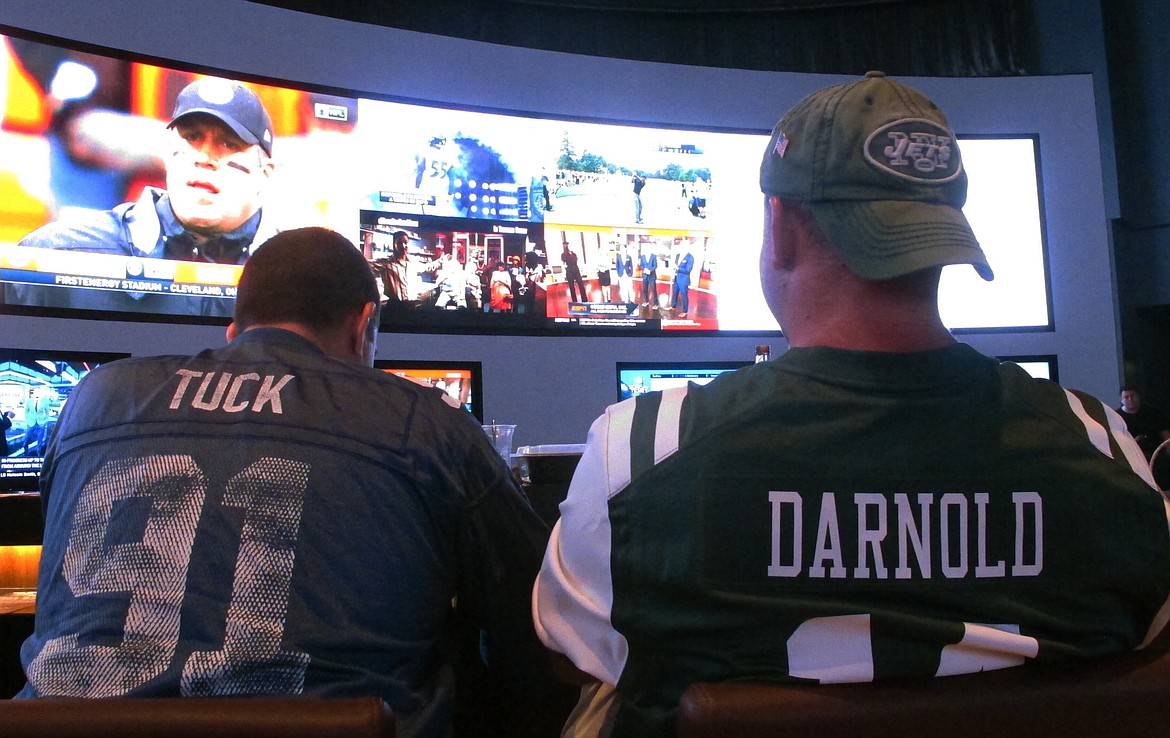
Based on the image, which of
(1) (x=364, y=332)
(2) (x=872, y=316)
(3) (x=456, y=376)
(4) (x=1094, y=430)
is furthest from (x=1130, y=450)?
(3) (x=456, y=376)

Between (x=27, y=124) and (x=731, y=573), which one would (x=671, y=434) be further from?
(x=27, y=124)

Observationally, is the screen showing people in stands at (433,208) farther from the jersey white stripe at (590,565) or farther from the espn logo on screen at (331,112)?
the jersey white stripe at (590,565)

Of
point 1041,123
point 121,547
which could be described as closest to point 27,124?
point 121,547

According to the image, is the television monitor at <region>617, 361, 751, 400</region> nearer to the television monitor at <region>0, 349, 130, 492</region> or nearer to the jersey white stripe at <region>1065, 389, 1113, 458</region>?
the television monitor at <region>0, 349, 130, 492</region>

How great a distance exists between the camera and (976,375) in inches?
27.7

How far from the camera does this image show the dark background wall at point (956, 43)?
518 centimetres

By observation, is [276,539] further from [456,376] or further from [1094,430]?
[456,376]

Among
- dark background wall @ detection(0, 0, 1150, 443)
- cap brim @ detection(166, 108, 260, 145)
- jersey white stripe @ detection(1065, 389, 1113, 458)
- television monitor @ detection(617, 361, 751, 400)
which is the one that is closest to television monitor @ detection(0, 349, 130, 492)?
dark background wall @ detection(0, 0, 1150, 443)

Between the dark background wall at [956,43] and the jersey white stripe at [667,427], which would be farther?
the dark background wall at [956,43]

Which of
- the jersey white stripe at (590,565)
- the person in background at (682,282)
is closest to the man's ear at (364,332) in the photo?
the jersey white stripe at (590,565)

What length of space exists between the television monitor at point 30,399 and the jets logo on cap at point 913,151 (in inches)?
97.6

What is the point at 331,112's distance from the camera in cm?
377

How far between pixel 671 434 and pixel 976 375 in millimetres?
267

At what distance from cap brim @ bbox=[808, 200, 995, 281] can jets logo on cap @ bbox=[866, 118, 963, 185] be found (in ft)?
0.09
